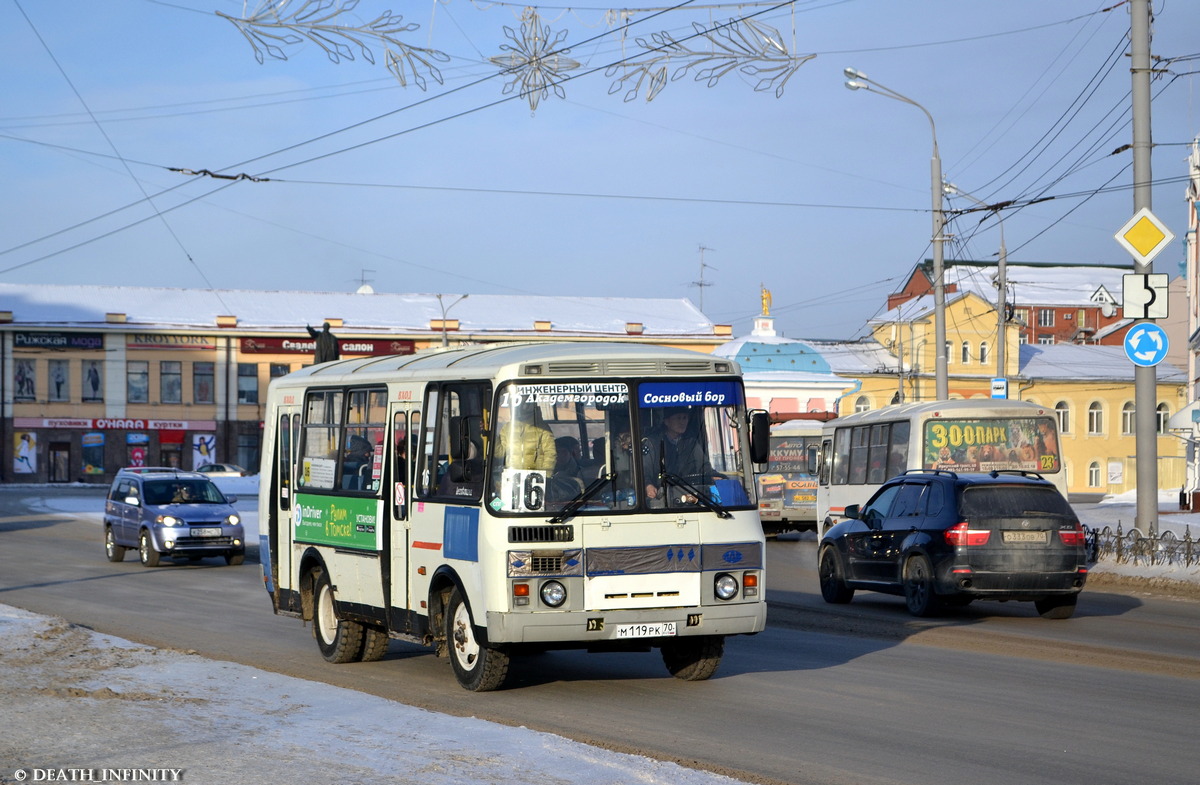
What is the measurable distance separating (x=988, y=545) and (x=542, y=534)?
305 inches

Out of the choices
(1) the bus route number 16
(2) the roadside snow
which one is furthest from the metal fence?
(2) the roadside snow

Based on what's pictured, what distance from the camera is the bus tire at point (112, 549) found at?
94.7 ft

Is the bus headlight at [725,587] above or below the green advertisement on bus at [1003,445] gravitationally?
below

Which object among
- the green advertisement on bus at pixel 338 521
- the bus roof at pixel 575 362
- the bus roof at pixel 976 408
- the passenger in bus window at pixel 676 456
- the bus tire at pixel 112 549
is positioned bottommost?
the bus tire at pixel 112 549

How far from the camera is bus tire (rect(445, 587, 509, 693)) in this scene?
10859mm

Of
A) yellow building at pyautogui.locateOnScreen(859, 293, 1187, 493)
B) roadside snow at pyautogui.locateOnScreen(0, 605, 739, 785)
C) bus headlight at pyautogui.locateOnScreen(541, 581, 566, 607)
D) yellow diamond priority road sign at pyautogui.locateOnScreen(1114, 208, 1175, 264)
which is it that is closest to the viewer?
roadside snow at pyautogui.locateOnScreen(0, 605, 739, 785)

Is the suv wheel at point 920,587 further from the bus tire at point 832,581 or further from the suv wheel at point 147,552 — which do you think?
the suv wheel at point 147,552

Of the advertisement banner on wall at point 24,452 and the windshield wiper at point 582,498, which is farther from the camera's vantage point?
the advertisement banner on wall at point 24,452

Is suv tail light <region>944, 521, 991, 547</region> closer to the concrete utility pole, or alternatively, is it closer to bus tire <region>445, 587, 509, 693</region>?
the concrete utility pole

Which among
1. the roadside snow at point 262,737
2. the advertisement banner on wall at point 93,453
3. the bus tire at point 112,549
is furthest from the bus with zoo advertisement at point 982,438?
the advertisement banner on wall at point 93,453

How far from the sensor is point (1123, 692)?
10.9m

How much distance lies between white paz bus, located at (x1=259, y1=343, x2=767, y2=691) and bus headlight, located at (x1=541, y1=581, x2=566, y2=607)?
0.03 feet

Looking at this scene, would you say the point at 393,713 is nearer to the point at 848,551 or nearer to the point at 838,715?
the point at 838,715

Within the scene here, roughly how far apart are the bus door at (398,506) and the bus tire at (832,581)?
335 inches
